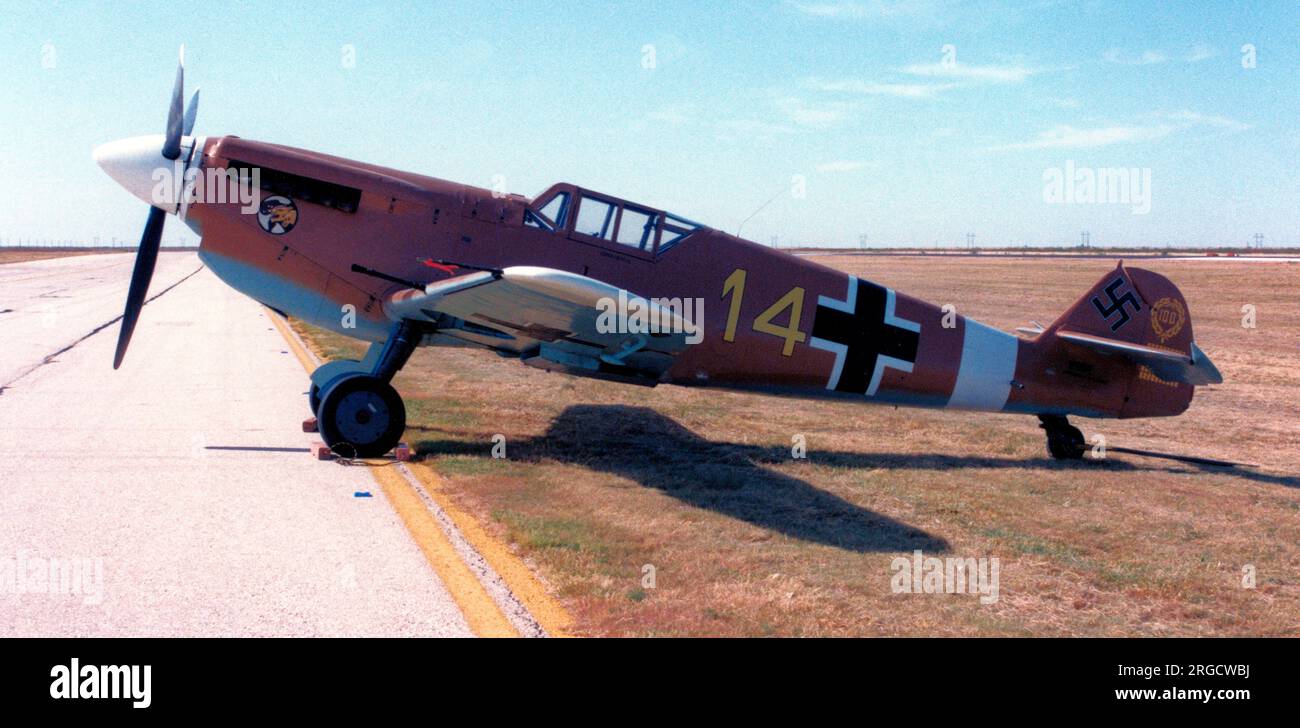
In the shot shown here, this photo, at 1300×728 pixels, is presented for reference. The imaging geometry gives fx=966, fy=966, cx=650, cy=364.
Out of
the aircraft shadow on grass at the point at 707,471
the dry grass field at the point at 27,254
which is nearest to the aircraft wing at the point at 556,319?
the aircraft shadow on grass at the point at 707,471

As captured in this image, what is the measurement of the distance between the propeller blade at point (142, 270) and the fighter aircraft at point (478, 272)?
0.06 ft

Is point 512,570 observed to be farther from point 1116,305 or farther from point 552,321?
point 1116,305

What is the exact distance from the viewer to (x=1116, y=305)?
9.81m

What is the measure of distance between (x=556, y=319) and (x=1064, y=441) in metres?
5.18

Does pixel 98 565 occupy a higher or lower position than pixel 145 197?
lower

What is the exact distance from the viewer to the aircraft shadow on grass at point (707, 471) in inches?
238

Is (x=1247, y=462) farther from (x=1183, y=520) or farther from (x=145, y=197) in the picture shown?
(x=145, y=197)

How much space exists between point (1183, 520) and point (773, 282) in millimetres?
3833

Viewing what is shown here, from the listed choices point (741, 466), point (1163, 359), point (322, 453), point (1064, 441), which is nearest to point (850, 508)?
point (741, 466)

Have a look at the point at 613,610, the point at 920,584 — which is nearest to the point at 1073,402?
the point at 920,584

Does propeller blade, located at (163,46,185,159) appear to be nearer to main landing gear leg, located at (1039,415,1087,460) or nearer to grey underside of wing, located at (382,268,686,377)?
grey underside of wing, located at (382,268,686,377)

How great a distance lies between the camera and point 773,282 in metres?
8.88

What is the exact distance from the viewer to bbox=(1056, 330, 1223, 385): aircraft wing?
Answer: 9.39m

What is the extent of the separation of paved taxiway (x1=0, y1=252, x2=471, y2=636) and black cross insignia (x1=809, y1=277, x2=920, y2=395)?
4.36 m
